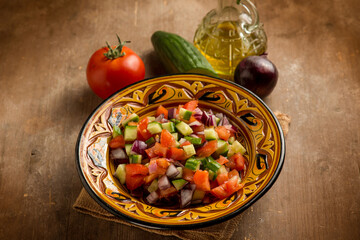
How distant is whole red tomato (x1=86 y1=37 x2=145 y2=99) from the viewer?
244 cm

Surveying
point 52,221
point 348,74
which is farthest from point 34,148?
point 348,74

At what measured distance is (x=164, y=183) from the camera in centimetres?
175

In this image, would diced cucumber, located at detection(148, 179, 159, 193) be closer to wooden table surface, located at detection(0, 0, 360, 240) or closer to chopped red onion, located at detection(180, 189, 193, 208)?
chopped red onion, located at detection(180, 189, 193, 208)

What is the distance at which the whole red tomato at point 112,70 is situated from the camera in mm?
2436

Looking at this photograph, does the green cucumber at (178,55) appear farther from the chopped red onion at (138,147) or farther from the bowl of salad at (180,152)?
the chopped red onion at (138,147)

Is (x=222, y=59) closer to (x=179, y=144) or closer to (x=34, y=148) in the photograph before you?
(x=179, y=144)

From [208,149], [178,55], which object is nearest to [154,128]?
[208,149]

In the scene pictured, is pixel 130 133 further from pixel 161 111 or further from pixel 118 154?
pixel 161 111

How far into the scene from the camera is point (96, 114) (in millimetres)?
1992

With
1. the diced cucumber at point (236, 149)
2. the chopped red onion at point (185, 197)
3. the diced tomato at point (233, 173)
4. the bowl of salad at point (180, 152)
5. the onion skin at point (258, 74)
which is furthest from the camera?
the onion skin at point (258, 74)

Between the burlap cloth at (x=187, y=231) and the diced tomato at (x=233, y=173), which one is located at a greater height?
the diced tomato at (x=233, y=173)

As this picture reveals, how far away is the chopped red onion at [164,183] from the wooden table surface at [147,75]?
0.31 metres

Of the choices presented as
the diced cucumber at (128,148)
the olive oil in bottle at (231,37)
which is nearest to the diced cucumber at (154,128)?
the diced cucumber at (128,148)

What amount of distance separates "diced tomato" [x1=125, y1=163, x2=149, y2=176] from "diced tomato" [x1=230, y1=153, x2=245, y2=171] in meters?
0.44
